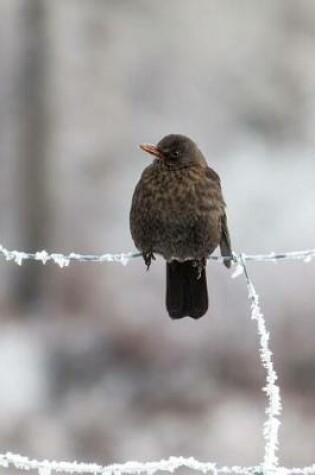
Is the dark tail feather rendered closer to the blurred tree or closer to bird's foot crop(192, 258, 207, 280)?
bird's foot crop(192, 258, 207, 280)

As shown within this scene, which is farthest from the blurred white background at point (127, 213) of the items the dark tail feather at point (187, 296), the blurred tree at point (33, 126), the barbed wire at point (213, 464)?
the barbed wire at point (213, 464)

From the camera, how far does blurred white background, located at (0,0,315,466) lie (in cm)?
643

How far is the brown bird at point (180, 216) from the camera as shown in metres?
2.97

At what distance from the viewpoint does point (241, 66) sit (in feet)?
32.6

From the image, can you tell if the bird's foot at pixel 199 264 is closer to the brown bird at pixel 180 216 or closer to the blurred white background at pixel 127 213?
the brown bird at pixel 180 216

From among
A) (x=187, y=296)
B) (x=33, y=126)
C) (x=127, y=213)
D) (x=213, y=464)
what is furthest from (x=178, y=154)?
(x=127, y=213)

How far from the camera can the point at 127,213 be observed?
893cm

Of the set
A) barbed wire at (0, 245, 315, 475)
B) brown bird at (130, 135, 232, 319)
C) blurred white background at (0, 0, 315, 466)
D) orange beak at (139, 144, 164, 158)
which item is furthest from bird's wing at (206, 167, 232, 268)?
blurred white background at (0, 0, 315, 466)

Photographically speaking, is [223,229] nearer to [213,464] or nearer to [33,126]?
[213,464]

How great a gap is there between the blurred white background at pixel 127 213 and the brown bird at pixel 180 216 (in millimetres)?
2713

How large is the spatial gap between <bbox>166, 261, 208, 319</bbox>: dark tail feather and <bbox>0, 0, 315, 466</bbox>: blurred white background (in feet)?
8.82

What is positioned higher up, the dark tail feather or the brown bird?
the brown bird

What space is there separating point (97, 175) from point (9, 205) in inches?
29.9

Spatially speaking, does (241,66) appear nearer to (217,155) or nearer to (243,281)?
(217,155)
